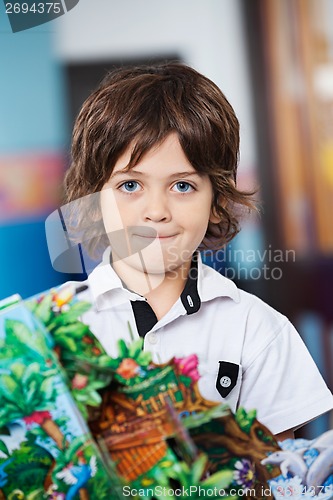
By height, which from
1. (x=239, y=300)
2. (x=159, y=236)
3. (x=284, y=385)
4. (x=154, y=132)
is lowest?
(x=284, y=385)

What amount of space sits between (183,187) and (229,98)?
0.13m

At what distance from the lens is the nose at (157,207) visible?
853 mm

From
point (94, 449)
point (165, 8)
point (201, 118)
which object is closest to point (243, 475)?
point (94, 449)

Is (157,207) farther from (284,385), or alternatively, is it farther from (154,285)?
(284,385)

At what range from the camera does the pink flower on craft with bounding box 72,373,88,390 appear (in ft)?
2.78

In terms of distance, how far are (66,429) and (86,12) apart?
52 cm

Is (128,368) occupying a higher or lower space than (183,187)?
lower

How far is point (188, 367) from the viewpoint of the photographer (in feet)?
2.85

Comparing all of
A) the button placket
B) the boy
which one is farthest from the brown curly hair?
the button placket

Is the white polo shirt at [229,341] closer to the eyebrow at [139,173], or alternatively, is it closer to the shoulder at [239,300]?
the shoulder at [239,300]

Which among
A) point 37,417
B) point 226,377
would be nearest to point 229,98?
point 226,377

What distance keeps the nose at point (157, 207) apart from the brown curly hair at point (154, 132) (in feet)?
0.16

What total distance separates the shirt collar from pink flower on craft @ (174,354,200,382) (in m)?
0.06

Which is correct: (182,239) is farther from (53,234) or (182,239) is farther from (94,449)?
(94,449)
